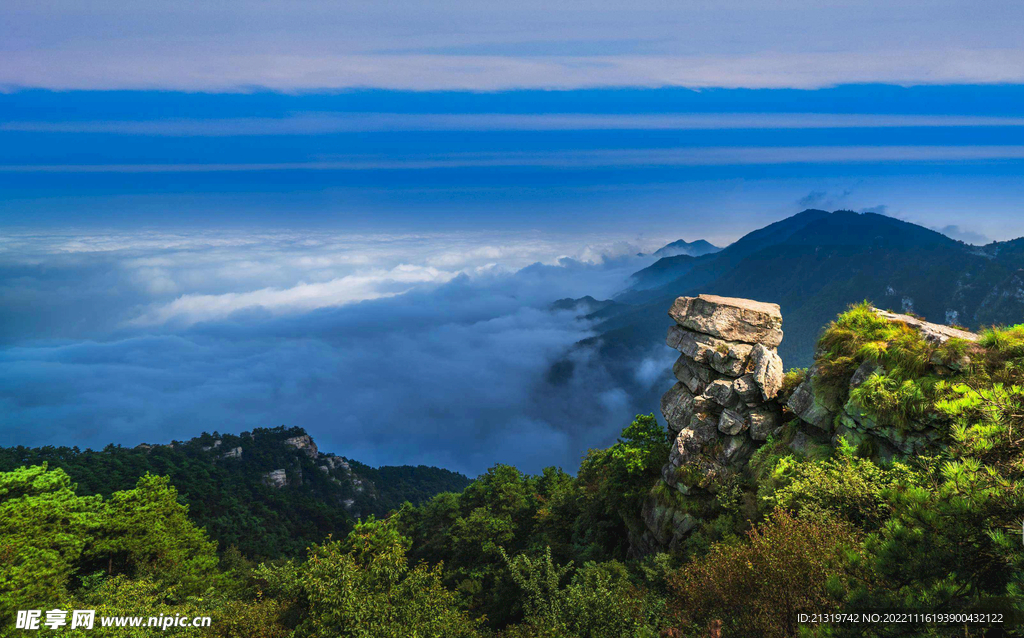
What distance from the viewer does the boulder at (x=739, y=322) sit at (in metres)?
24.5

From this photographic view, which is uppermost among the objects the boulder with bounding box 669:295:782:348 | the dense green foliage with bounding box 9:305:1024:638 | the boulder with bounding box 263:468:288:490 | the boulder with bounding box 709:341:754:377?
the boulder with bounding box 669:295:782:348

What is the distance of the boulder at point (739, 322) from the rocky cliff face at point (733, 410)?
4cm

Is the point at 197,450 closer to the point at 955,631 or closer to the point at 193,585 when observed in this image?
the point at 193,585

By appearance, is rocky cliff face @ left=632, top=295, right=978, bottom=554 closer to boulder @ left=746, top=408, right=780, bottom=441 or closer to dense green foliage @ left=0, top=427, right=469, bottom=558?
boulder @ left=746, top=408, right=780, bottom=441

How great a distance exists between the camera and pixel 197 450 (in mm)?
94125

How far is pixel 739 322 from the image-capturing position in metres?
24.8

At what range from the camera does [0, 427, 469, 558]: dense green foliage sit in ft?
213

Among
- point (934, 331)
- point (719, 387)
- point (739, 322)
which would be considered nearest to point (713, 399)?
point (719, 387)

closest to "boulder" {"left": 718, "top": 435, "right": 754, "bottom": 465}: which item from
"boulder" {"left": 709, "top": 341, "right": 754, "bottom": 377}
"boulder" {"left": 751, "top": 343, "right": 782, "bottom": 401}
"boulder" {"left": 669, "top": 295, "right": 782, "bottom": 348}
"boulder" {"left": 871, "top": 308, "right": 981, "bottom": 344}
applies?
"boulder" {"left": 751, "top": 343, "right": 782, "bottom": 401}

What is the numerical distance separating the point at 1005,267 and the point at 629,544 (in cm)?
22812

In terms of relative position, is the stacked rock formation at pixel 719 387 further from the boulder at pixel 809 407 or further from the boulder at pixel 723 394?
the boulder at pixel 809 407

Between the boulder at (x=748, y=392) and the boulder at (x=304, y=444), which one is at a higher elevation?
the boulder at (x=748, y=392)

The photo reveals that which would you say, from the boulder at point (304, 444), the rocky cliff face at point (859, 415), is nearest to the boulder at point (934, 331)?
the rocky cliff face at point (859, 415)

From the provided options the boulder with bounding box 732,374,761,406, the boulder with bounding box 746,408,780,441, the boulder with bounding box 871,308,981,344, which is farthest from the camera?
the boulder with bounding box 732,374,761,406
